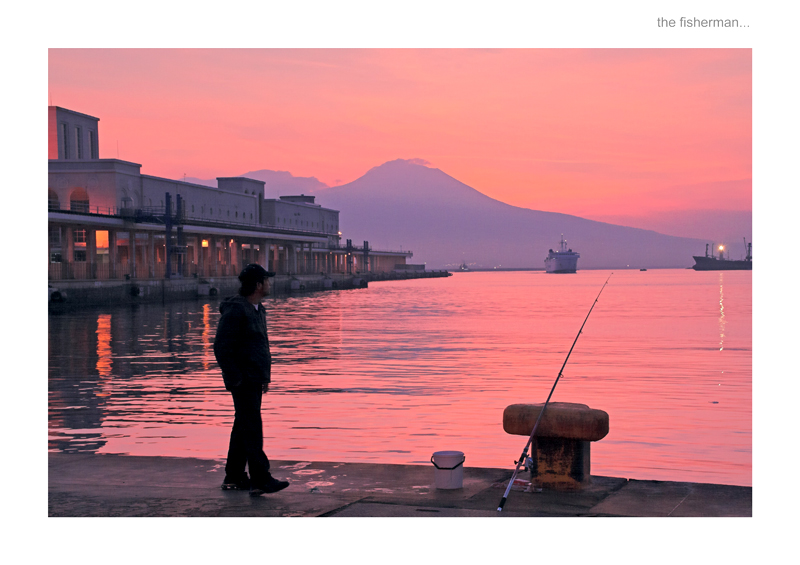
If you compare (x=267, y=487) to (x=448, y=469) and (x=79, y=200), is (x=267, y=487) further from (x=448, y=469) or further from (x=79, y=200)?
(x=79, y=200)

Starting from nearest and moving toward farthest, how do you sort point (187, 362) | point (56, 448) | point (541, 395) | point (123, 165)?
1. point (56, 448)
2. point (541, 395)
3. point (187, 362)
4. point (123, 165)

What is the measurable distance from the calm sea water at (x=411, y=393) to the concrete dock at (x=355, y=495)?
341cm

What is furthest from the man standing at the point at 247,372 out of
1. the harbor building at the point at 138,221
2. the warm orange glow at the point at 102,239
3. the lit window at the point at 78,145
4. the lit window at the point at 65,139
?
the lit window at the point at 78,145

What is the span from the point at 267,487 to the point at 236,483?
1.16ft

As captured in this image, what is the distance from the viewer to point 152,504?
7.46 metres

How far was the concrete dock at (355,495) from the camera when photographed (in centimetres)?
724

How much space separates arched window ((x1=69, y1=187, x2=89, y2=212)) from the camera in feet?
272

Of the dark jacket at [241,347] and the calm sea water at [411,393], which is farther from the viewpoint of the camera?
the calm sea water at [411,393]

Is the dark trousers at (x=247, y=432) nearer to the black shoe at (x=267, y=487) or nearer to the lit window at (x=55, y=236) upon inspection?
the black shoe at (x=267, y=487)

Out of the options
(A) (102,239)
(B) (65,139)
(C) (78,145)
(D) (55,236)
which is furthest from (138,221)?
(C) (78,145)

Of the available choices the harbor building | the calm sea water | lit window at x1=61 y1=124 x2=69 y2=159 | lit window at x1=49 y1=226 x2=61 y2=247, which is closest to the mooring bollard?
the calm sea water
